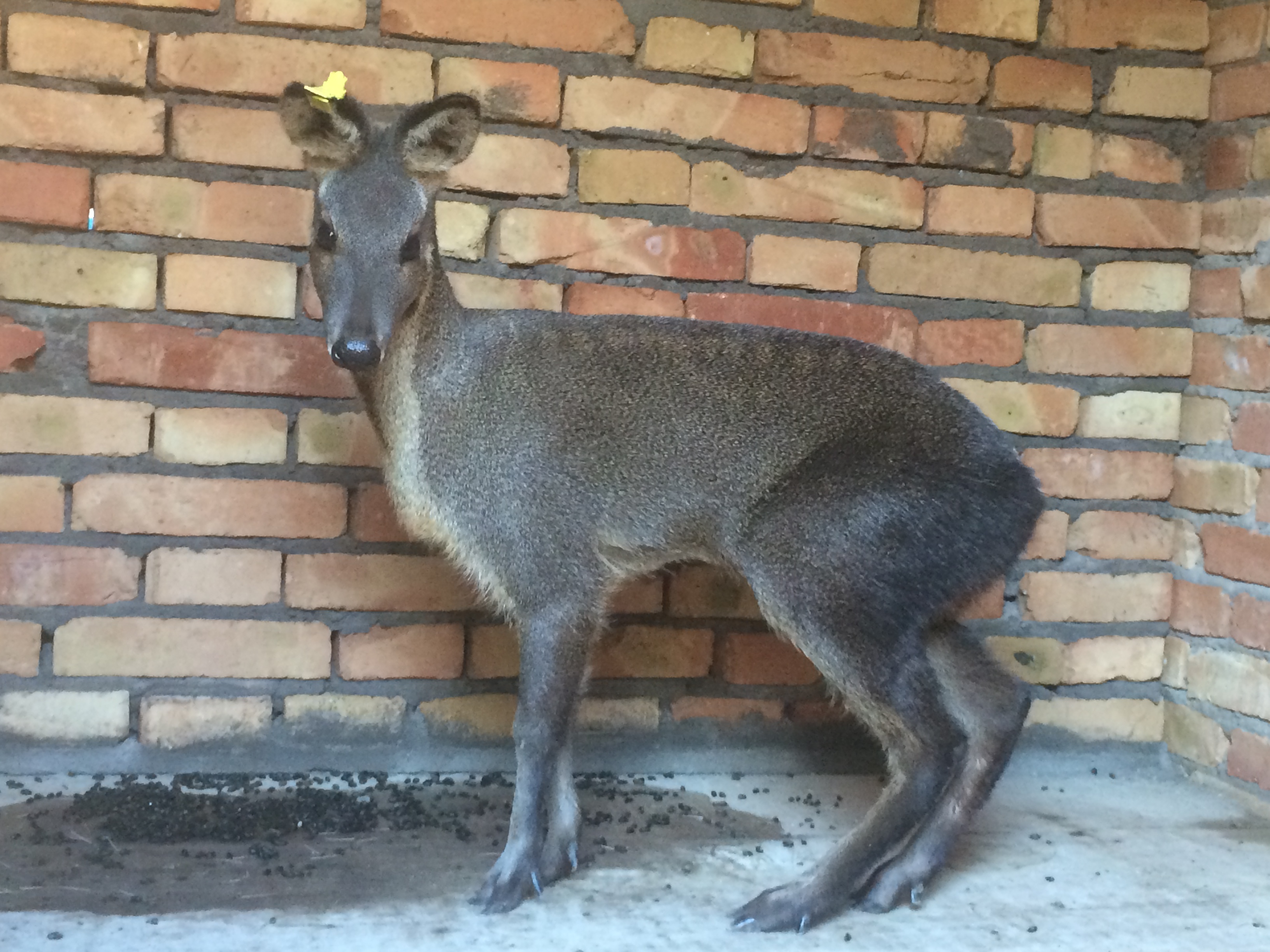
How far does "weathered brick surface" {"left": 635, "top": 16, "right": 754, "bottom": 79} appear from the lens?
2891 mm

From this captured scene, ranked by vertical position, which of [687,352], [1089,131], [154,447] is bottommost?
[154,447]

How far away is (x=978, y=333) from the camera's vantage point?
3.08 metres

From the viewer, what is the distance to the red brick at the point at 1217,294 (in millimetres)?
3037

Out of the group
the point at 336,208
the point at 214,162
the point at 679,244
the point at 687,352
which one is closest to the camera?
the point at 336,208

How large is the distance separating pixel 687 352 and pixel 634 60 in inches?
33.1

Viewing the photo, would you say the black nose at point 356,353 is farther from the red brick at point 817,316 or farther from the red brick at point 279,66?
the red brick at point 817,316

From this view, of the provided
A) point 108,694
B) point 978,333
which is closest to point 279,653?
point 108,694

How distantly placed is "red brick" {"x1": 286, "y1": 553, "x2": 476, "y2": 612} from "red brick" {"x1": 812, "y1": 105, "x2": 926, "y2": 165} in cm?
143

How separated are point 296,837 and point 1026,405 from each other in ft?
6.86

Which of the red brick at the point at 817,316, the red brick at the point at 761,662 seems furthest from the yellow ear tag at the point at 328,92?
the red brick at the point at 761,662

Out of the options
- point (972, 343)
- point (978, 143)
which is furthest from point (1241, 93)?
point (972, 343)

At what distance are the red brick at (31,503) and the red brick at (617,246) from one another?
1191 mm

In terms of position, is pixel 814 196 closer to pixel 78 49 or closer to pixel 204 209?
pixel 204 209

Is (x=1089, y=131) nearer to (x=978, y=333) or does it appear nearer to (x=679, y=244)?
(x=978, y=333)
